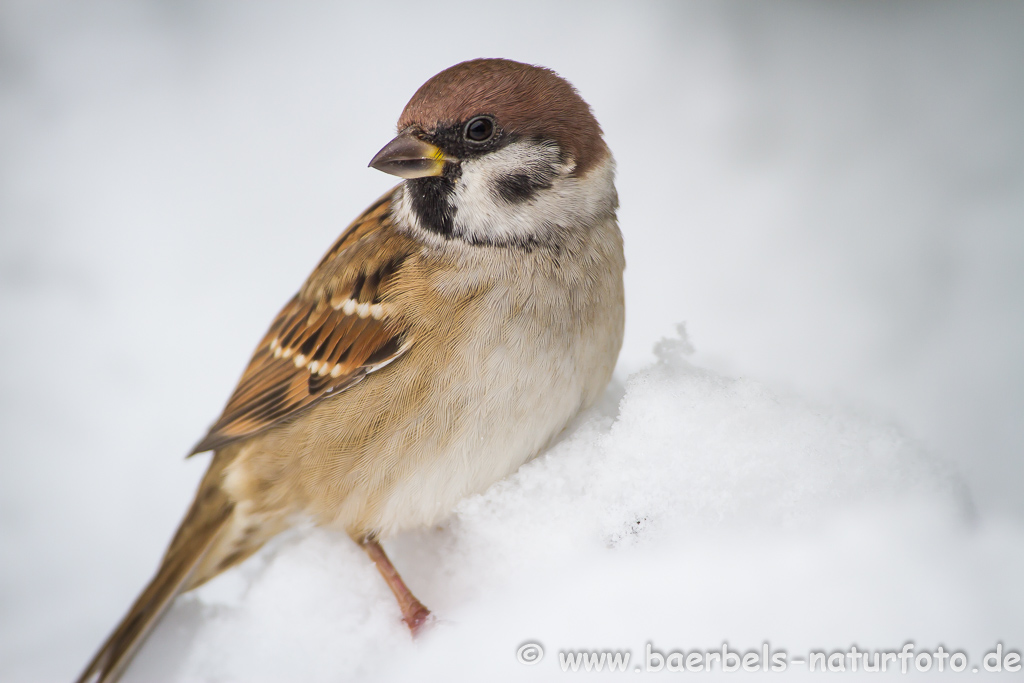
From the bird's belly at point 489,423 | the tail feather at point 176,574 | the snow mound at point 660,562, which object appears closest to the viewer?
the snow mound at point 660,562

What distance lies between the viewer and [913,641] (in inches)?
29.1

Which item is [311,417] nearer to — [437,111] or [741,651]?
[437,111]

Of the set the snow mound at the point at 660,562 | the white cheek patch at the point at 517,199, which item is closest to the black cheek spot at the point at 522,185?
the white cheek patch at the point at 517,199

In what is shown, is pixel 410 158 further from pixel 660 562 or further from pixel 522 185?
pixel 660 562

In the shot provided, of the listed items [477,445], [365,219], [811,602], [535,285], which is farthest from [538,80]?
[811,602]

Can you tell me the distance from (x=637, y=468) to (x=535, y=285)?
0.90 feet

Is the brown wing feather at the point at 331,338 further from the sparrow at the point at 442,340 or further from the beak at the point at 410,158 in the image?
the beak at the point at 410,158

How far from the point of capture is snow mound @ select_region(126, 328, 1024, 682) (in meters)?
0.79

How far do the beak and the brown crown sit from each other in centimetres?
2

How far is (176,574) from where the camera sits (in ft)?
3.55

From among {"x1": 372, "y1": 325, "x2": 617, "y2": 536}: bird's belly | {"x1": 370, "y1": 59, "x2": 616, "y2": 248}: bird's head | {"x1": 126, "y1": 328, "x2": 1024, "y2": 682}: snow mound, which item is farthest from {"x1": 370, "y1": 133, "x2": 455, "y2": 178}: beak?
{"x1": 126, "y1": 328, "x2": 1024, "y2": 682}: snow mound

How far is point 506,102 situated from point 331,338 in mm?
413

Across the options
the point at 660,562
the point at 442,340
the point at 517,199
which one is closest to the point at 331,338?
the point at 442,340

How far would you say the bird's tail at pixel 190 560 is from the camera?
41.0 inches
